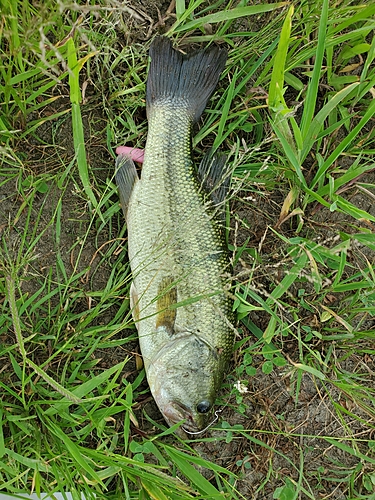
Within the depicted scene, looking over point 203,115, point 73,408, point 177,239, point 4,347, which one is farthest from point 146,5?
point 73,408

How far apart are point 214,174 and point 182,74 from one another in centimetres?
55

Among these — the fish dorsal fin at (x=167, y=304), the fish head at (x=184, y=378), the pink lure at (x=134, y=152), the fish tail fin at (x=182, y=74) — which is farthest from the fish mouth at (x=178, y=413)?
the fish tail fin at (x=182, y=74)

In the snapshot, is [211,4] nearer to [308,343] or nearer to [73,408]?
[308,343]

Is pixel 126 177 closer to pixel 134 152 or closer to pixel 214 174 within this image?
pixel 134 152

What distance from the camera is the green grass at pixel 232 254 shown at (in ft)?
7.54

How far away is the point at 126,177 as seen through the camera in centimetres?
254

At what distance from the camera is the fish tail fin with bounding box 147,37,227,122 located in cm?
255

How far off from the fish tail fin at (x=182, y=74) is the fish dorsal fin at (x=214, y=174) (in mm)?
231

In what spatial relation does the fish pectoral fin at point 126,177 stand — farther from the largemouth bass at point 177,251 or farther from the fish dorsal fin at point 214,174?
the fish dorsal fin at point 214,174

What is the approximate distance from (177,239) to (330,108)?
Result: 101 cm

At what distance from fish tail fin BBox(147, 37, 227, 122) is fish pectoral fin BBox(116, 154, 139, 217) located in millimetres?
311

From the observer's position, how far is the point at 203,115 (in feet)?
8.93

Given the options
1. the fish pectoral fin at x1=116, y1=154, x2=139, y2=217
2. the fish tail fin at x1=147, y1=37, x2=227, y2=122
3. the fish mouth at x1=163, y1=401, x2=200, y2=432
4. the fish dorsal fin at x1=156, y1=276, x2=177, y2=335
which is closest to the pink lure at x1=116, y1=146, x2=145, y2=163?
the fish pectoral fin at x1=116, y1=154, x2=139, y2=217

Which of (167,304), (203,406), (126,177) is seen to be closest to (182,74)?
(126,177)
